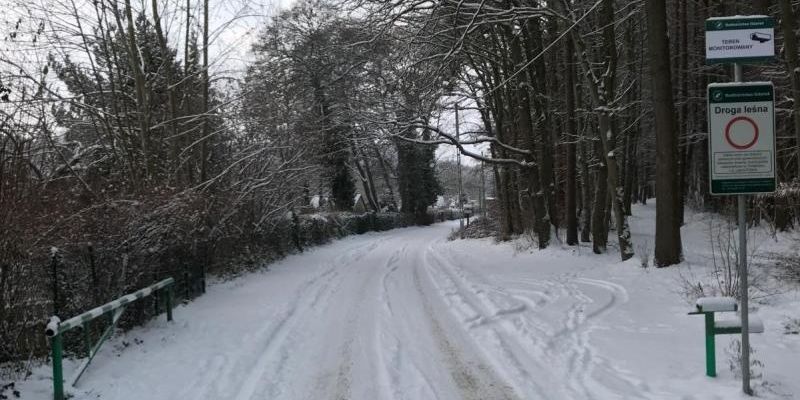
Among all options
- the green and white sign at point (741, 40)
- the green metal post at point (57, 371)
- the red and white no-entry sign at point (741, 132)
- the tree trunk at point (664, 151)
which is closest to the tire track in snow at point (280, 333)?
the green metal post at point (57, 371)

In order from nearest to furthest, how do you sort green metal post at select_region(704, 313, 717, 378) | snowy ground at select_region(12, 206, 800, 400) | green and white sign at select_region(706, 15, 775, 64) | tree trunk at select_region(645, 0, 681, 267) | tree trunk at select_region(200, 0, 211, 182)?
green and white sign at select_region(706, 15, 775, 64) → green metal post at select_region(704, 313, 717, 378) → snowy ground at select_region(12, 206, 800, 400) → tree trunk at select_region(645, 0, 681, 267) → tree trunk at select_region(200, 0, 211, 182)

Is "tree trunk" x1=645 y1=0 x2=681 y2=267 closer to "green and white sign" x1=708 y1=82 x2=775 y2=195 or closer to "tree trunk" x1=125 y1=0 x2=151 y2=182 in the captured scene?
"green and white sign" x1=708 y1=82 x2=775 y2=195

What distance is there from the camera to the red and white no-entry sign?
16.6 feet

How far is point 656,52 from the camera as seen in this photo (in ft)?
40.3

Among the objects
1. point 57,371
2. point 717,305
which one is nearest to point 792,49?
point 717,305

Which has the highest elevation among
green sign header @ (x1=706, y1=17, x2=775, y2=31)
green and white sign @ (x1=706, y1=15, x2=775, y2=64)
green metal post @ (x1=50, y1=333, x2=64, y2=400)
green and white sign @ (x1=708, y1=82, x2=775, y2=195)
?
green sign header @ (x1=706, y1=17, x2=775, y2=31)

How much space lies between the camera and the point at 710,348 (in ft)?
18.3

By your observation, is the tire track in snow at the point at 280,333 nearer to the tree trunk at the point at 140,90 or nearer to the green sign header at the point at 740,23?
the tree trunk at the point at 140,90

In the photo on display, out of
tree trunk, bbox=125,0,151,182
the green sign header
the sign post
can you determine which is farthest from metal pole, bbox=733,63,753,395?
tree trunk, bbox=125,0,151,182

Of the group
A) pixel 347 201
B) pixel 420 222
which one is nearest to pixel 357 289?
pixel 347 201

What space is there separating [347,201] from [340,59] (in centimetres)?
2591

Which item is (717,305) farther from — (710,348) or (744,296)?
(710,348)

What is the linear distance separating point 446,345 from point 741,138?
13.7 feet

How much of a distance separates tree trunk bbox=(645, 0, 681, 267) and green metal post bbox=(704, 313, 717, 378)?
6824mm
